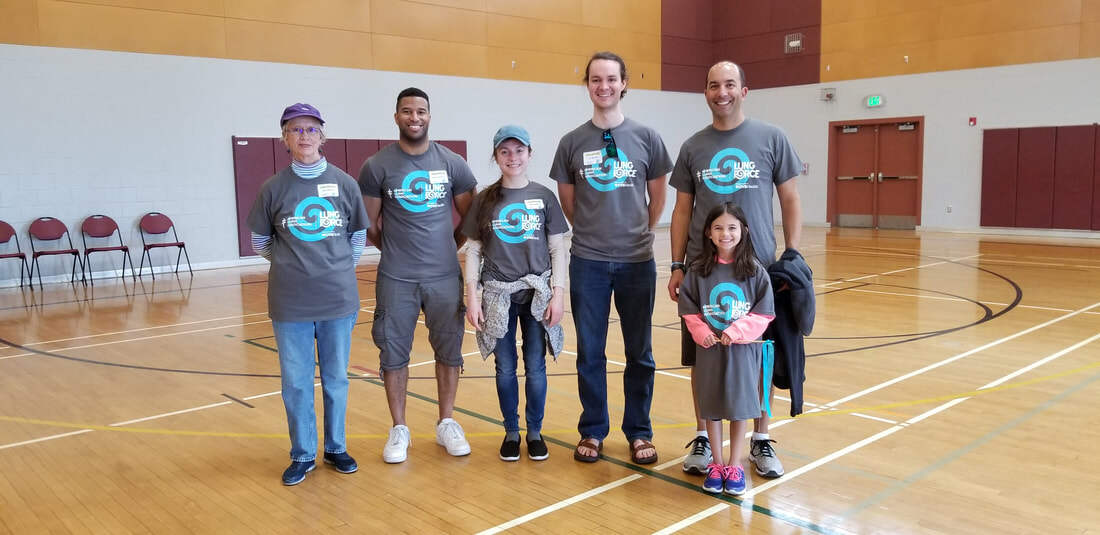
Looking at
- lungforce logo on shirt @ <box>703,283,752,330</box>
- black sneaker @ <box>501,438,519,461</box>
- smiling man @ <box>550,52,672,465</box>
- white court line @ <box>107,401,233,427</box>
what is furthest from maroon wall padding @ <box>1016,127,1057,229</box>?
white court line @ <box>107,401,233,427</box>

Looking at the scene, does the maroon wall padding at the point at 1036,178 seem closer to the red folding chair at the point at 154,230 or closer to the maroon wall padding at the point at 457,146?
the maroon wall padding at the point at 457,146

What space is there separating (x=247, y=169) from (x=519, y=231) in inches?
405

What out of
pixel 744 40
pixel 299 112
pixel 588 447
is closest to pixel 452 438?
pixel 588 447

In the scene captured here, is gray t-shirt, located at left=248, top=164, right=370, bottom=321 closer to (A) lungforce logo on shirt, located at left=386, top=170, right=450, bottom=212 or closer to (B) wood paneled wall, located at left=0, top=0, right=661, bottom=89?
(A) lungforce logo on shirt, located at left=386, top=170, right=450, bottom=212

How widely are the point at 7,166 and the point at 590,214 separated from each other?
33.0 feet

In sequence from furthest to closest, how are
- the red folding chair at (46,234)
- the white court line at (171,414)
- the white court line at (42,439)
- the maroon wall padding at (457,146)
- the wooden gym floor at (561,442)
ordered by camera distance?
the maroon wall padding at (457,146) → the red folding chair at (46,234) → the white court line at (171,414) → the white court line at (42,439) → the wooden gym floor at (561,442)

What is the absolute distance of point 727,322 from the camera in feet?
11.4

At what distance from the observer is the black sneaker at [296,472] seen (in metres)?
3.71

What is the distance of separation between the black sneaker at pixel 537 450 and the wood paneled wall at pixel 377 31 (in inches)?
405

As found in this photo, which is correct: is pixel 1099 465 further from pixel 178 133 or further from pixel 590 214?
pixel 178 133

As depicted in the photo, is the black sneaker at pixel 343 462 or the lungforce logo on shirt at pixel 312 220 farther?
the black sneaker at pixel 343 462

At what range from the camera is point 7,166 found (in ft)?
35.5

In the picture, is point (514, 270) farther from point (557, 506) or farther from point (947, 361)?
point (947, 361)

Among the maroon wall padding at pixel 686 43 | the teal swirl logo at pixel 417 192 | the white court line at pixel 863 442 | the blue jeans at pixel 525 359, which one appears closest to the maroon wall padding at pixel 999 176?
the maroon wall padding at pixel 686 43
